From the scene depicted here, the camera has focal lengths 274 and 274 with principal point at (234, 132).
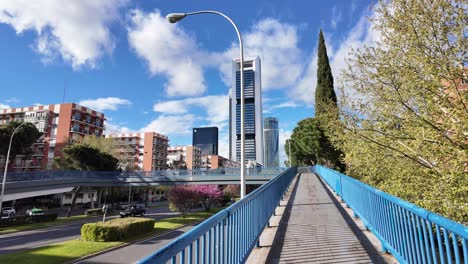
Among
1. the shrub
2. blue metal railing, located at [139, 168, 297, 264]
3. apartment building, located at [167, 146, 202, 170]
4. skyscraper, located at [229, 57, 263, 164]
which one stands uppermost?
skyscraper, located at [229, 57, 263, 164]

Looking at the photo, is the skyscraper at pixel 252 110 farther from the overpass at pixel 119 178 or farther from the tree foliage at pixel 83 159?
the overpass at pixel 119 178

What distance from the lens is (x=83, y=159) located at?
136 ft

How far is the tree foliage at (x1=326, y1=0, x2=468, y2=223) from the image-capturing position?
6.41 m

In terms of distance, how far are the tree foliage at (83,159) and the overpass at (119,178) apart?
521cm

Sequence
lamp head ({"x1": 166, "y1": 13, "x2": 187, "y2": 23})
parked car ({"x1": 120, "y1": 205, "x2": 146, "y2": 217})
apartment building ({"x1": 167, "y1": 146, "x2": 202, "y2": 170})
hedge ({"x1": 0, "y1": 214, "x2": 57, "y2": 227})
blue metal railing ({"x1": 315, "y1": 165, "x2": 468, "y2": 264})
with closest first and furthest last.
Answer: blue metal railing ({"x1": 315, "y1": 165, "x2": 468, "y2": 264}) < lamp head ({"x1": 166, "y1": 13, "x2": 187, "y2": 23}) < hedge ({"x1": 0, "y1": 214, "x2": 57, "y2": 227}) < parked car ({"x1": 120, "y1": 205, "x2": 146, "y2": 217}) < apartment building ({"x1": 167, "y1": 146, "x2": 202, "y2": 170})

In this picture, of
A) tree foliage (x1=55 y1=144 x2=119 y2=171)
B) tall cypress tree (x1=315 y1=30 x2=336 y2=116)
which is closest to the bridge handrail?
tree foliage (x1=55 y1=144 x2=119 y2=171)

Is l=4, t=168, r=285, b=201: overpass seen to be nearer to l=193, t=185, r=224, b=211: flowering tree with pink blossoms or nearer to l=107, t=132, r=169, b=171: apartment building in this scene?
l=193, t=185, r=224, b=211: flowering tree with pink blossoms

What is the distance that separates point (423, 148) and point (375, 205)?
129 inches

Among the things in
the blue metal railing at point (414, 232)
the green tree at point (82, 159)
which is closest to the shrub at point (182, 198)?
the green tree at point (82, 159)

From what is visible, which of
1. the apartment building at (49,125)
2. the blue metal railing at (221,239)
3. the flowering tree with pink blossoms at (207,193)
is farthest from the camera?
the apartment building at (49,125)

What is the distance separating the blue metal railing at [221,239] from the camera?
2.17 metres

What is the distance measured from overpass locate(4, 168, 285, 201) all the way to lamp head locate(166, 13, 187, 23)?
25.1m

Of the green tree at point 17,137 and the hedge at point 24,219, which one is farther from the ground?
the green tree at point 17,137

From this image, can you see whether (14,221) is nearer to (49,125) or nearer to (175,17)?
(175,17)
